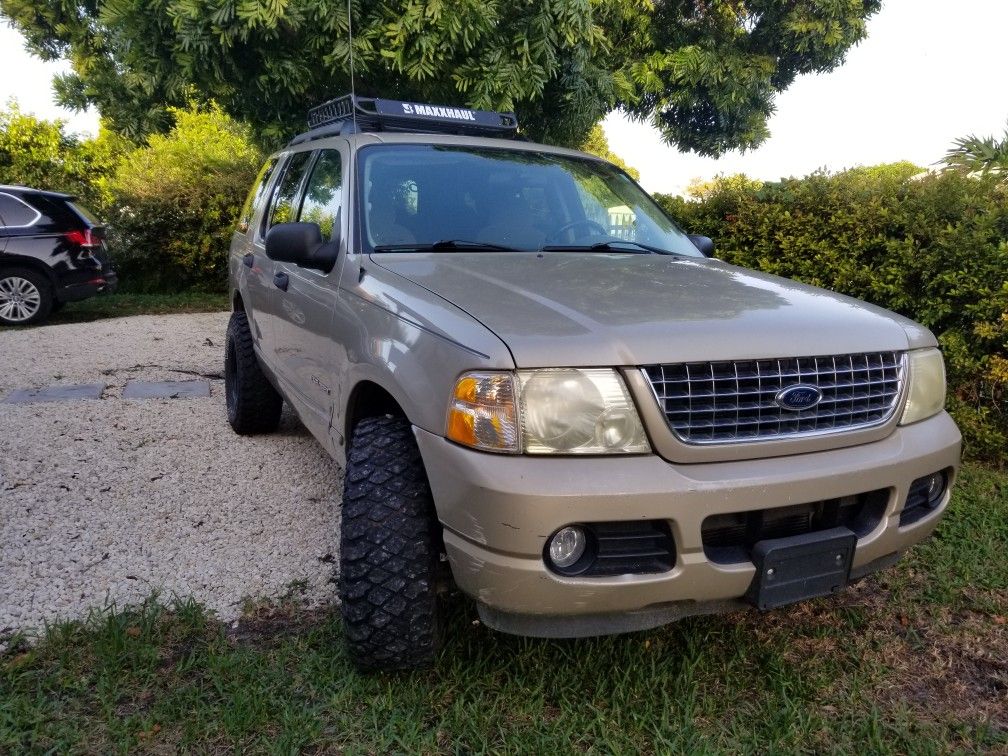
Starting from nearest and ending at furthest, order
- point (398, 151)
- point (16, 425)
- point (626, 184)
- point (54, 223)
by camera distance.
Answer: point (398, 151) < point (626, 184) < point (16, 425) < point (54, 223)

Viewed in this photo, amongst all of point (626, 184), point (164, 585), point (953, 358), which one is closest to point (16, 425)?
point (164, 585)

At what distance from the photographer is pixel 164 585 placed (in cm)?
312

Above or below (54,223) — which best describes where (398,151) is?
above

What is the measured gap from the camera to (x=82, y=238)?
9383 millimetres

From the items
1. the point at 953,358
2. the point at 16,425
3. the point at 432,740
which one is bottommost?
the point at 16,425

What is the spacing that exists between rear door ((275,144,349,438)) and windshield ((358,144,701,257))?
16 centimetres

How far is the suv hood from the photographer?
2043 mm

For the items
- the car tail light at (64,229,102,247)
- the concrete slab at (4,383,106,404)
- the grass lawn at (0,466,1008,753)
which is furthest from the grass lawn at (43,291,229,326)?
the grass lawn at (0,466,1008,753)

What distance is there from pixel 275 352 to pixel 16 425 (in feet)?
7.88

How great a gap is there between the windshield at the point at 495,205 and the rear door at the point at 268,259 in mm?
906

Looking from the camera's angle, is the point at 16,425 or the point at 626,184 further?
the point at 16,425

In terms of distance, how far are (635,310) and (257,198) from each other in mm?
3434

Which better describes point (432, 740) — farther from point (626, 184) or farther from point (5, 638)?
point (626, 184)

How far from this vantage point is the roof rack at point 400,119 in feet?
12.6
